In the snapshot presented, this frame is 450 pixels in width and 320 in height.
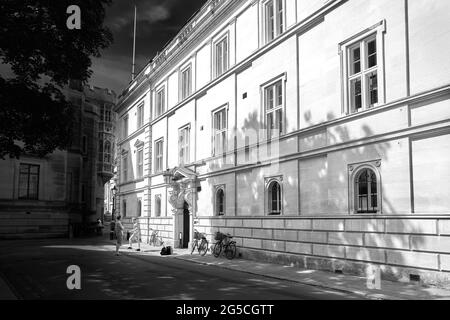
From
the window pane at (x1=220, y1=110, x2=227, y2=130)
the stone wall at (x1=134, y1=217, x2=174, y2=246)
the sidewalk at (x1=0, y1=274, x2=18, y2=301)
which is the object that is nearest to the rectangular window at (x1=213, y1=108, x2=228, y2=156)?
the window pane at (x1=220, y1=110, x2=227, y2=130)

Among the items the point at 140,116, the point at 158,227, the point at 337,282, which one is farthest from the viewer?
the point at 140,116

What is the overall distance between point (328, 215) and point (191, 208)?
12313 mm

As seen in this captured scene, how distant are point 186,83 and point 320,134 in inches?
583

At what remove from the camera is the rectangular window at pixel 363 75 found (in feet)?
49.1

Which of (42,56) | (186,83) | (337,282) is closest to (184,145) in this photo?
(186,83)

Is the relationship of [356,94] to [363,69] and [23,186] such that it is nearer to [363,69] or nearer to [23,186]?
[363,69]

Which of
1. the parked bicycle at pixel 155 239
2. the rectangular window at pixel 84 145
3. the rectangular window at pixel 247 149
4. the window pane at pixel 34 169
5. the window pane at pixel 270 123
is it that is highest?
the rectangular window at pixel 84 145

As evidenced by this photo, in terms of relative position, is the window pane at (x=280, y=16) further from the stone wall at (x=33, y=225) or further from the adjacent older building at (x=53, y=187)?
the stone wall at (x=33, y=225)

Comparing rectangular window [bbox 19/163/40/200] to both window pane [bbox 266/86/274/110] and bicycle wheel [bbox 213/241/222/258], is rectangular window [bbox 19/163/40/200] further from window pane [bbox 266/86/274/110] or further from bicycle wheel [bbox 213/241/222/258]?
window pane [bbox 266/86/274/110]

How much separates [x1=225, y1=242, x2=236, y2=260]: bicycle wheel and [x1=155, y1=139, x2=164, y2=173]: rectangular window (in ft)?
42.5

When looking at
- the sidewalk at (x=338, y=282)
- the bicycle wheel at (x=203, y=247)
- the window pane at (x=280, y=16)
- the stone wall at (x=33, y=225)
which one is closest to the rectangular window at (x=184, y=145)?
the bicycle wheel at (x=203, y=247)

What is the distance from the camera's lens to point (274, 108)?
20.0 meters

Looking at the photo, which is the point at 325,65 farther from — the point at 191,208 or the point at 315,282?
the point at 191,208

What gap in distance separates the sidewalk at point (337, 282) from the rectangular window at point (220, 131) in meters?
6.24
